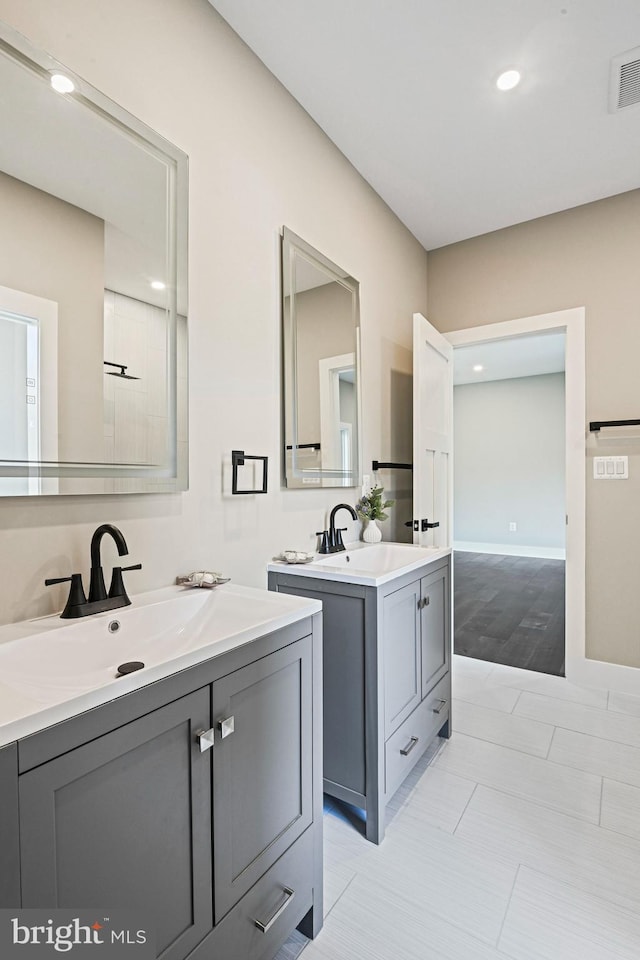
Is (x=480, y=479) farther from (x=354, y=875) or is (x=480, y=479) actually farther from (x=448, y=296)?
(x=354, y=875)

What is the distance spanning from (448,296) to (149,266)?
8.24 feet

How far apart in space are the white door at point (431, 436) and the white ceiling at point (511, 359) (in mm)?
2431

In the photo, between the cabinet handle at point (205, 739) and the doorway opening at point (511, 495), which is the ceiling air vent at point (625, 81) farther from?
the cabinet handle at point (205, 739)

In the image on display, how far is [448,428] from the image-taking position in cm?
328

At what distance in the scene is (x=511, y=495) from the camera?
7.56 meters

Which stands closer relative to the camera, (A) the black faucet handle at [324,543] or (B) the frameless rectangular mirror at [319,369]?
(B) the frameless rectangular mirror at [319,369]

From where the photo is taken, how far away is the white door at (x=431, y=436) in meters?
2.67

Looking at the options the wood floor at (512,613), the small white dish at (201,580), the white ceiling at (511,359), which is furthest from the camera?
the white ceiling at (511,359)

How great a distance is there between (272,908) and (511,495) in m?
7.23

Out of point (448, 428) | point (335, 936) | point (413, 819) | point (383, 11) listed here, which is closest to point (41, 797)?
point (335, 936)

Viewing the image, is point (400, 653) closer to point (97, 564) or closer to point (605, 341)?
point (97, 564)

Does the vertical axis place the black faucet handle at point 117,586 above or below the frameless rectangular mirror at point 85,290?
below

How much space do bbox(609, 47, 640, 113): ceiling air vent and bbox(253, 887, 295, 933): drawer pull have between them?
3009mm

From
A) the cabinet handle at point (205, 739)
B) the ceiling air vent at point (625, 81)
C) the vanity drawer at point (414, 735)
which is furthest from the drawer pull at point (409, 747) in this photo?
the ceiling air vent at point (625, 81)
